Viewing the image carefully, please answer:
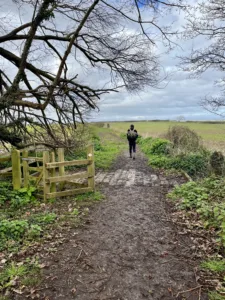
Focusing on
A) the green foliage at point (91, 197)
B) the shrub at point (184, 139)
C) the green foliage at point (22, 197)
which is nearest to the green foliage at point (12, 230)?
the green foliage at point (22, 197)

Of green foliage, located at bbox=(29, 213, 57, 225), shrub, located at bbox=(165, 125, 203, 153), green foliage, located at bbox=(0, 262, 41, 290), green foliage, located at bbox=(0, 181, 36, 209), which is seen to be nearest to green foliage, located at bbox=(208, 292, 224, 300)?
green foliage, located at bbox=(0, 262, 41, 290)

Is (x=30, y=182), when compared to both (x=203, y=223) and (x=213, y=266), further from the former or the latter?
(x=213, y=266)

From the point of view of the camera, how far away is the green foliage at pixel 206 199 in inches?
220

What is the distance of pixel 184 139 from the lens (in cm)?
1855

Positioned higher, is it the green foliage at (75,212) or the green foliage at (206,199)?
the green foliage at (206,199)

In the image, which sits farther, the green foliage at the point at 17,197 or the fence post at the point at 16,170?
the fence post at the point at 16,170

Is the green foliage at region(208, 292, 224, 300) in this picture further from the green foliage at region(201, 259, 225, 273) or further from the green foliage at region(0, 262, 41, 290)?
the green foliage at region(0, 262, 41, 290)

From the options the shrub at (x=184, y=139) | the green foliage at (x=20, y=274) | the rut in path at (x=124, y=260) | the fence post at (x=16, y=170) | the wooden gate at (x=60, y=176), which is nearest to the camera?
the rut in path at (x=124, y=260)

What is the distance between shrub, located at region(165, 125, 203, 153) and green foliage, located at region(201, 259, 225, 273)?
11.7m

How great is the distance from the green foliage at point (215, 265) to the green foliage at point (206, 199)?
1330mm

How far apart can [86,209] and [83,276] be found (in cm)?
307

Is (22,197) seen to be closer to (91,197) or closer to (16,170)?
(16,170)

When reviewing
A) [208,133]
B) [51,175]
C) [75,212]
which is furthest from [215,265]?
[208,133]

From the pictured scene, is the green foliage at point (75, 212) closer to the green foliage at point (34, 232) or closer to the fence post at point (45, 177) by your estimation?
the green foliage at point (34, 232)
